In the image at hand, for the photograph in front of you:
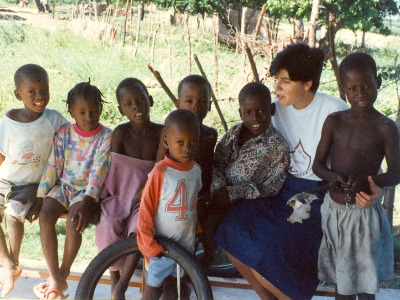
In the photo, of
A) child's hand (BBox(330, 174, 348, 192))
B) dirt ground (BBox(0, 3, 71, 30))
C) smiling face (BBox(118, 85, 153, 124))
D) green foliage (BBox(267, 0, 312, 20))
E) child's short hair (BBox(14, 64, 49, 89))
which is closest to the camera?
child's hand (BBox(330, 174, 348, 192))

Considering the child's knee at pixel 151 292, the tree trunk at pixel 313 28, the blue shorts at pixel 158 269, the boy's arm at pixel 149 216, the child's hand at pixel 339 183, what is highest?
the tree trunk at pixel 313 28

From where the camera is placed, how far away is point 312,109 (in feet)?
9.74

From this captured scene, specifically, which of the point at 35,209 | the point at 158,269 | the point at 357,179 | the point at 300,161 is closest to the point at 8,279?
the point at 35,209

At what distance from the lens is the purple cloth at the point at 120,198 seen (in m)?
2.91

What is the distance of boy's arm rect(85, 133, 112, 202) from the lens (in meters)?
2.98

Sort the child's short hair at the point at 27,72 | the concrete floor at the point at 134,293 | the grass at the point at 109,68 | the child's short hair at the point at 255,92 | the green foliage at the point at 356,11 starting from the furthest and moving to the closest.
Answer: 1. the green foliage at the point at 356,11
2. the grass at the point at 109,68
3. the concrete floor at the point at 134,293
4. the child's short hair at the point at 27,72
5. the child's short hair at the point at 255,92

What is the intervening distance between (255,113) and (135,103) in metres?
0.74

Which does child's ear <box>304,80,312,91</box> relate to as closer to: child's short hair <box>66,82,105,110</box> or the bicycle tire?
child's short hair <box>66,82,105,110</box>

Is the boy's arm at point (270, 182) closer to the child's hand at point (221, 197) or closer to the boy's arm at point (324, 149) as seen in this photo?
the child's hand at point (221, 197)

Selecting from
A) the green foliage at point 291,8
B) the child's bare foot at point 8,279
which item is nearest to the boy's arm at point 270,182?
the child's bare foot at point 8,279

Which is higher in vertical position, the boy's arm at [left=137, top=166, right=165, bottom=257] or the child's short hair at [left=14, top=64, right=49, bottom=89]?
the child's short hair at [left=14, top=64, right=49, bottom=89]

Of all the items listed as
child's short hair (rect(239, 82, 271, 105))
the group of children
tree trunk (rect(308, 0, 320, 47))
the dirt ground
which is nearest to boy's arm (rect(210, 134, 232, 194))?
the group of children

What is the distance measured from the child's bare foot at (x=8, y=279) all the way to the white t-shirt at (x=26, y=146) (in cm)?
57

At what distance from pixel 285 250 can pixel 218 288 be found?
119 cm
